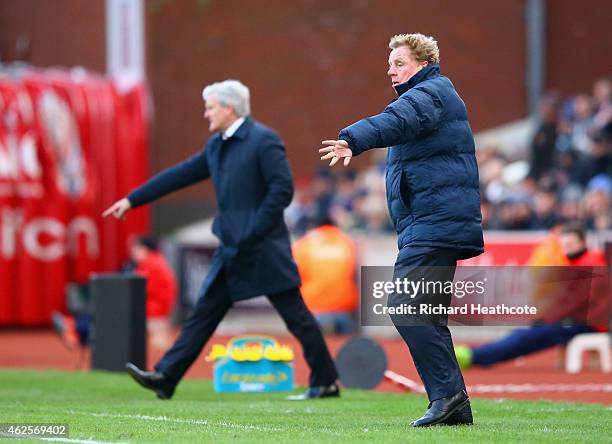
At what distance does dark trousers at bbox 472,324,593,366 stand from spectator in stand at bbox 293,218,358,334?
224 inches

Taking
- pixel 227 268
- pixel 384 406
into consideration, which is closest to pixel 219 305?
pixel 227 268

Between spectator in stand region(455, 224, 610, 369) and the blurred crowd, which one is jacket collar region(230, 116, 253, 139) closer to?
spectator in stand region(455, 224, 610, 369)

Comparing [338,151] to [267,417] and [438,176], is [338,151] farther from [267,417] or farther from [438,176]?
[267,417]

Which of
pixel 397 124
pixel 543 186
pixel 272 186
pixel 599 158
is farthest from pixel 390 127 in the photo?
pixel 599 158

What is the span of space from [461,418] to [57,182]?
54.2 ft

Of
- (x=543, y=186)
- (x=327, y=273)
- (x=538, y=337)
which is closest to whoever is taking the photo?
(x=538, y=337)

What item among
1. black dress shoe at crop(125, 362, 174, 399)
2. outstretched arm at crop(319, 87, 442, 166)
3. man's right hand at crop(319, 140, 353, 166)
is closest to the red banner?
black dress shoe at crop(125, 362, 174, 399)

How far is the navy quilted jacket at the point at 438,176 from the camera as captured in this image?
832 cm

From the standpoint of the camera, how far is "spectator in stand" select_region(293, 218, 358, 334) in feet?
68.0

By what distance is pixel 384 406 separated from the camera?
10.4m

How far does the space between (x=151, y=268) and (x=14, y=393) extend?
7.35 meters

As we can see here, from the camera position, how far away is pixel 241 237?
1099cm

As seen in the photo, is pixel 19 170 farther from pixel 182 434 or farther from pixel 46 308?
pixel 182 434

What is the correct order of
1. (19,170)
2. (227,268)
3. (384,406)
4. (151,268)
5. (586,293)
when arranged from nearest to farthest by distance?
(384,406) → (227,268) → (586,293) → (151,268) → (19,170)
